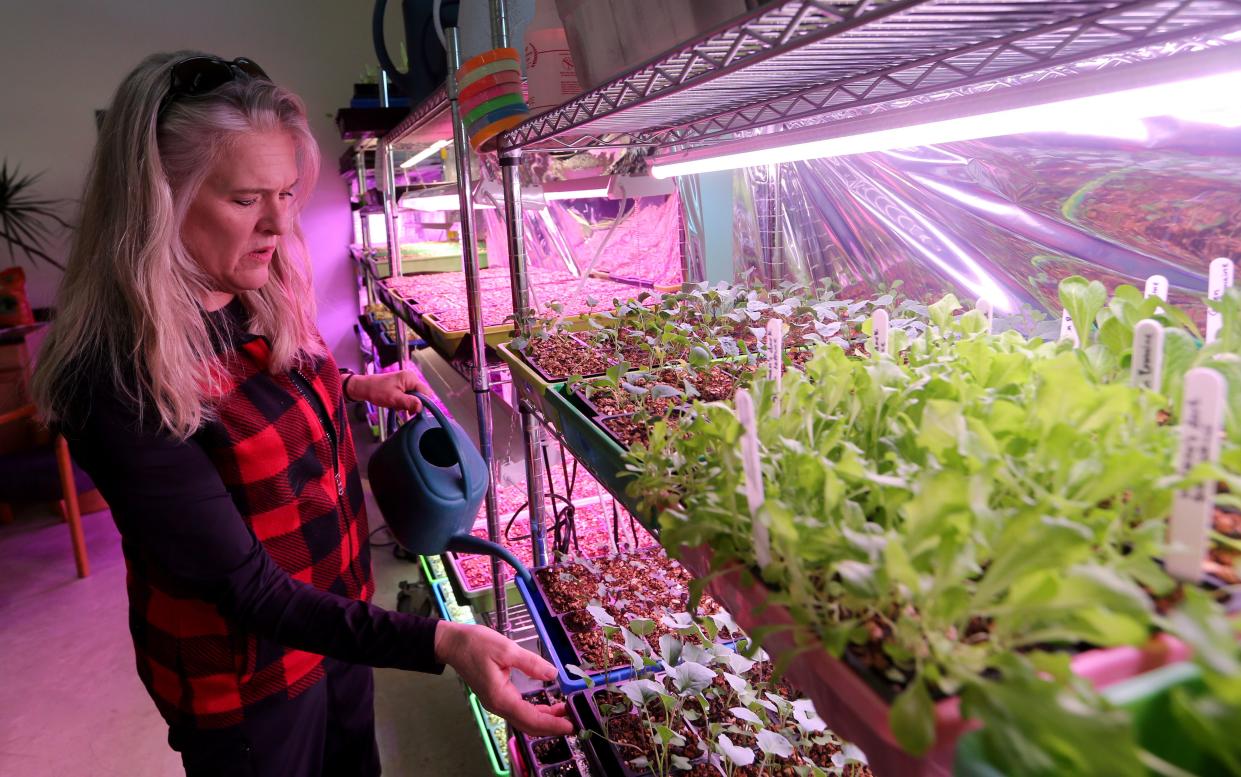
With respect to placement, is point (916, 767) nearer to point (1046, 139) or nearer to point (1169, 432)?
point (1169, 432)

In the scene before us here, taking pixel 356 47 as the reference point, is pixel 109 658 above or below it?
below

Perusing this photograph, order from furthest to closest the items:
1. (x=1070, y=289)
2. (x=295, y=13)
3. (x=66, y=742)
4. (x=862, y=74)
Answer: (x=295, y=13) < (x=66, y=742) < (x=862, y=74) < (x=1070, y=289)

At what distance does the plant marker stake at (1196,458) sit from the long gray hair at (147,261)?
3.73 ft

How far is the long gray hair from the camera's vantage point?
1120mm

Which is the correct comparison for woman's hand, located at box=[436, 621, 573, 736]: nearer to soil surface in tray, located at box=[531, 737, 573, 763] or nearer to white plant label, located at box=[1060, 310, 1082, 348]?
soil surface in tray, located at box=[531, 737, 573, 763]

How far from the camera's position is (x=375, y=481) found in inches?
56.3

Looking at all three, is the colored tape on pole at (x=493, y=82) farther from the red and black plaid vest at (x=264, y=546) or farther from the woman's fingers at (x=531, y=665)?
the woman's fingers at (x=531, y=665)

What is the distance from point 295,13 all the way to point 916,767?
611cm

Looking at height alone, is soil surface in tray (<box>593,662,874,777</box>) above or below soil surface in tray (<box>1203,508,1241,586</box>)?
below

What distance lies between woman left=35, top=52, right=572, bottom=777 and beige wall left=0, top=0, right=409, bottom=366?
4.57 metres

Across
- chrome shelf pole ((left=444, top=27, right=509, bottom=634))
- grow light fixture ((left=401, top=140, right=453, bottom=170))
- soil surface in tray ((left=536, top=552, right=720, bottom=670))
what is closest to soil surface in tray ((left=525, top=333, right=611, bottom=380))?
chrome shelf pole ((left=444, top=27, right=509, bottom=634))

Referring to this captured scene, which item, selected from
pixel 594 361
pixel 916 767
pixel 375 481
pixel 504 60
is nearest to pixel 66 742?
pixel 375 481

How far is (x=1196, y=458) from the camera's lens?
1.53 feet

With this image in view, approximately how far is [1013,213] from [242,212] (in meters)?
1.30
